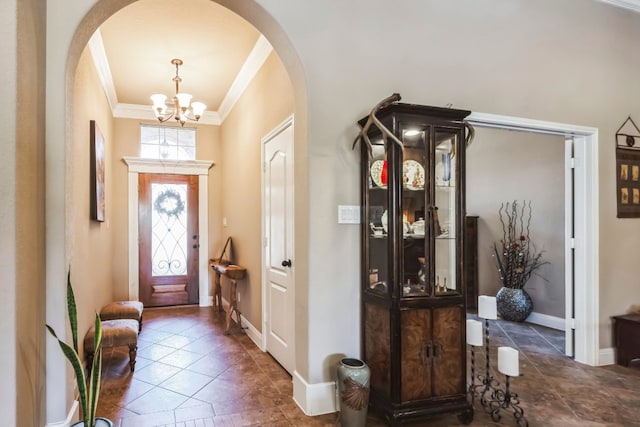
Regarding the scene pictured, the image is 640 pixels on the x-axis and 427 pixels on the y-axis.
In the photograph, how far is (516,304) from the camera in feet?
16.0

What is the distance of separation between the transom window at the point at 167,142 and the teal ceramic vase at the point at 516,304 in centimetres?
499

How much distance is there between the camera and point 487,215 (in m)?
5.59

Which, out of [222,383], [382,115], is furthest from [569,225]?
[222,383]

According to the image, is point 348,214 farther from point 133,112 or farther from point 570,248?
point 133,112

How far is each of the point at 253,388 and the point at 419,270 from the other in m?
1.62

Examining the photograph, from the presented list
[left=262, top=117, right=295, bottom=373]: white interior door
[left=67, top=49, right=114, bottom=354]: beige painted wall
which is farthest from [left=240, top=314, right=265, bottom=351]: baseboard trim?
[left=67, top=49, right=114, bottom=354]: beige painted wall

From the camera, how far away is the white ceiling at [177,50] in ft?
10.9

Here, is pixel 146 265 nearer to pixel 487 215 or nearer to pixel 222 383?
pixel 222 383

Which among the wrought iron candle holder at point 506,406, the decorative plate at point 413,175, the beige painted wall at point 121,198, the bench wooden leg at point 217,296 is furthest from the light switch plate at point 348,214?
the beige painted wall at point 121,198

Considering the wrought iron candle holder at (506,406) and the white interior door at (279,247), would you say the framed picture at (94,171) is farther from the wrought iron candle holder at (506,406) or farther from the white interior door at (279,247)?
the wrought iron candle holder at (506,406)

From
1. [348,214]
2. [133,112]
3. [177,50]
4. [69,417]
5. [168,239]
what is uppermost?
[177,50]

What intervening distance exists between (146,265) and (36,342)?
4.31 metres

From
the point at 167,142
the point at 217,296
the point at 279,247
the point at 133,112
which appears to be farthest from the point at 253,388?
the point at 133,112

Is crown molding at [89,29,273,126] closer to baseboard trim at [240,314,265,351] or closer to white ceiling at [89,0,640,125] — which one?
white ceiling at [89,0,640,125]
